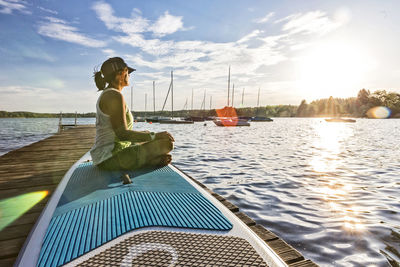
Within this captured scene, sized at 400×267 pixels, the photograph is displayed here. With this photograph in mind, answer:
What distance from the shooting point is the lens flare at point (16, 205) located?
7.48ft

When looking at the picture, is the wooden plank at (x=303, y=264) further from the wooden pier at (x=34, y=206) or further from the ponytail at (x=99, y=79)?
the ponytail at (x=99, y=79)

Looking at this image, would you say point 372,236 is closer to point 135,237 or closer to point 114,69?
point 135,237

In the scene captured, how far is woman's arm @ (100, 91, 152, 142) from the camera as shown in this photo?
2.87 meters

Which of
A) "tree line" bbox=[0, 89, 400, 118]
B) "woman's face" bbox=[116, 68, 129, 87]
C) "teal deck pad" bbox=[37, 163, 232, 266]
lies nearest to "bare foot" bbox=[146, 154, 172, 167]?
"teal deck pad" bbox=[37, 163, 232, 266]

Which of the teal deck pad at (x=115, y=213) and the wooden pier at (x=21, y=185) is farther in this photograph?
the wooden pier at (x=21, y=185)

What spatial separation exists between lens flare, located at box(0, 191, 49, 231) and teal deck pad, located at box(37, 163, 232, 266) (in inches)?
19.0

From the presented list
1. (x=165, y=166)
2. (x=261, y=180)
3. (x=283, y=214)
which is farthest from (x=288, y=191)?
(x=165, y=166)

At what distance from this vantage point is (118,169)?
328 cm

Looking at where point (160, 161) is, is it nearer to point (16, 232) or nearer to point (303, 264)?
point (16, 232)

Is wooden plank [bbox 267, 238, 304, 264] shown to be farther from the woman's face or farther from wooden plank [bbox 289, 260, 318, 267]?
the woman's face

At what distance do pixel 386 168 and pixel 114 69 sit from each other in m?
8.21

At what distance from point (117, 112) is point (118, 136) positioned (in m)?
0.30

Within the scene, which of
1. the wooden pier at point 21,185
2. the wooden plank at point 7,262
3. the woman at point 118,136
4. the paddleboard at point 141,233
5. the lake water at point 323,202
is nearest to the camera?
the paddleboard at point 141,233

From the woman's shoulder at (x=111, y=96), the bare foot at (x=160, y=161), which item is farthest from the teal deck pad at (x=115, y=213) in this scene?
the woman's shoulder at (x=111, y=96)
